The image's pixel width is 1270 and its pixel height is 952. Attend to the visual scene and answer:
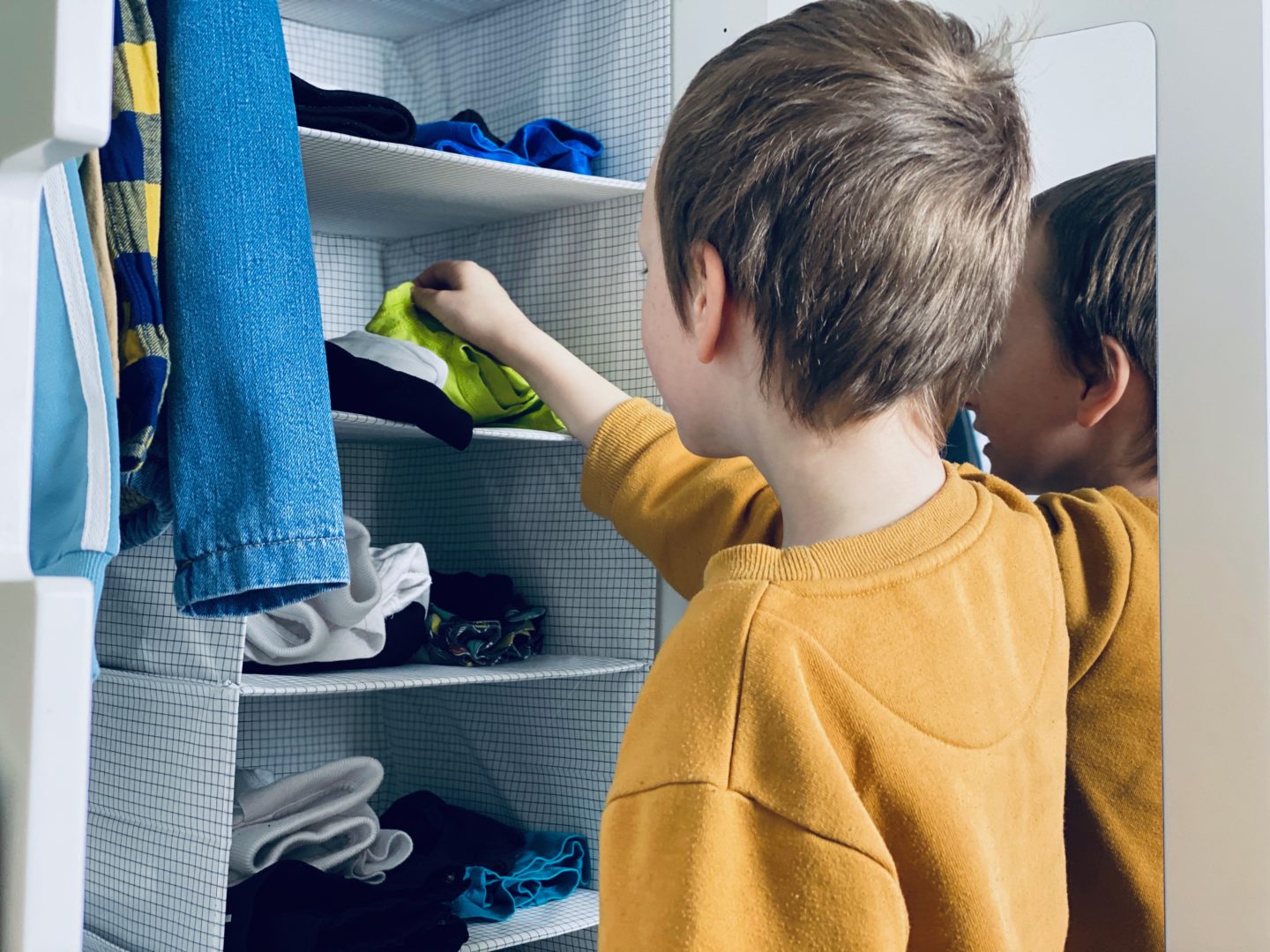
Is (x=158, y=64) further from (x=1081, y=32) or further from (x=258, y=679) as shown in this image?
(x=1081, y=32)

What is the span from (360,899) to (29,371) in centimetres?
101

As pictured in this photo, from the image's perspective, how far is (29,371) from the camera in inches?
18.3

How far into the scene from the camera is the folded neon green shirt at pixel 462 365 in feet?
5.06

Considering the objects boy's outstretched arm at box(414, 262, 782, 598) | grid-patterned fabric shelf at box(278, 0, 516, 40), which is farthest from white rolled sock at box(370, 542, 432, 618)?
grid-patterned fabric shelf at box(278, 0, 516, 40)

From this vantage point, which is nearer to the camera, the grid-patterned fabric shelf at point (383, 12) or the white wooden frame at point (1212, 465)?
the white wooden frame at point (1212, 465)

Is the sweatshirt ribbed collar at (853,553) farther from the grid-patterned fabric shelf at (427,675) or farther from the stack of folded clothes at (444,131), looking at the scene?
the stack of folded clothes at (444,131)

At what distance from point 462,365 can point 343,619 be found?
0.37 metres

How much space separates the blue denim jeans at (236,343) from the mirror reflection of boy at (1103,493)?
0.71m

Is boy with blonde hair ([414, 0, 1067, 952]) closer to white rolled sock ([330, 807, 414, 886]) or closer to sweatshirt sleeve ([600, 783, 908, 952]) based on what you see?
sweatshirt sleeve ([600, 783, 908, 952])

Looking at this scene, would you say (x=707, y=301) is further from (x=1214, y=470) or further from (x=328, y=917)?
(x=328, y=917)

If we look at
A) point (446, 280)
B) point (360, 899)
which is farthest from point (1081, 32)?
point (360, 899)

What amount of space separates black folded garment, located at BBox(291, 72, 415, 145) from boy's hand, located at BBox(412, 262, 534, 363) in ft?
0.57

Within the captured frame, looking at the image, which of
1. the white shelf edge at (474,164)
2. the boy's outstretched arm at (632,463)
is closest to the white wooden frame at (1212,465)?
the boy's outstretched arm at (632,463)

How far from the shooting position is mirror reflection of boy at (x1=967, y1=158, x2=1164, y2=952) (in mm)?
1190
